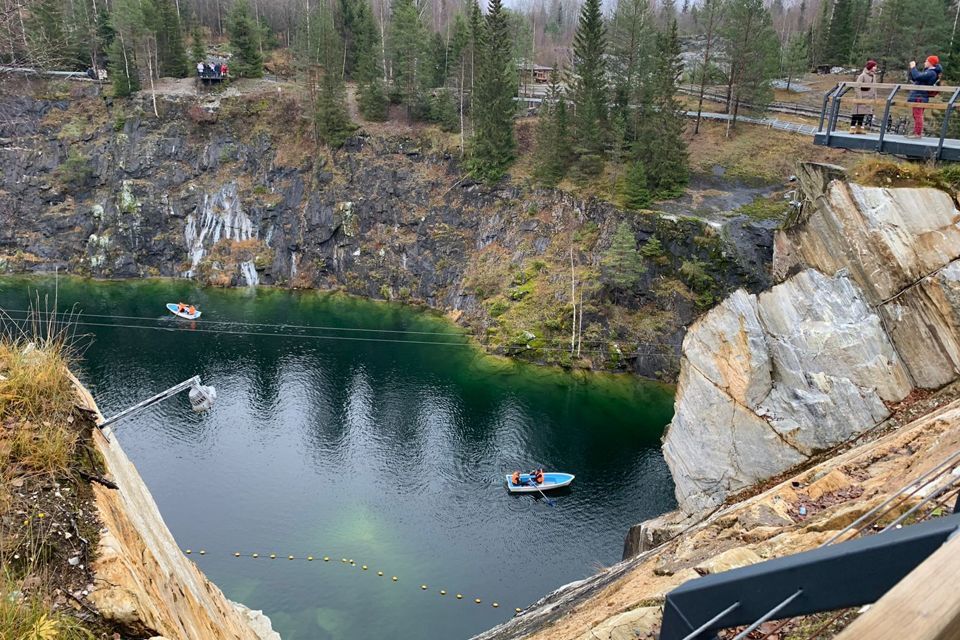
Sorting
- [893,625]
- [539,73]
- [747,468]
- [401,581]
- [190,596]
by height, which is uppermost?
[539,73]

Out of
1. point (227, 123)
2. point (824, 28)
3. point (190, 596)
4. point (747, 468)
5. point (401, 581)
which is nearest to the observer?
point (190, 596)

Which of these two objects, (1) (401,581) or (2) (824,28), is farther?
(2) (824,28)

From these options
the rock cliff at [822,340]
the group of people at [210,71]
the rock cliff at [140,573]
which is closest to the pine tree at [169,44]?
the group of people at [210,71]

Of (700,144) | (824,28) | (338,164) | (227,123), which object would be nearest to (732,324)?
(700,144)

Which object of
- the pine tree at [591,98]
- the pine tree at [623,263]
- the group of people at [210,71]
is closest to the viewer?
the pine tree at [623,263]

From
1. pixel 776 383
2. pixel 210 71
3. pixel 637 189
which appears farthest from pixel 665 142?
pixel 210 71

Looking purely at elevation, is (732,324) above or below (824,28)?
below

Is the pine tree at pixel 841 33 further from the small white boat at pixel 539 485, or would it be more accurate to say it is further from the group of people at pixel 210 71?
the group of people at pixel 210 71

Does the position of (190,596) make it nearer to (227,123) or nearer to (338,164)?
(338,164)

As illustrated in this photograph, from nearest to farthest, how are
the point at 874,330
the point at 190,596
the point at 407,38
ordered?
the point at 190,596
the point at 874,330
the point at 407,38
